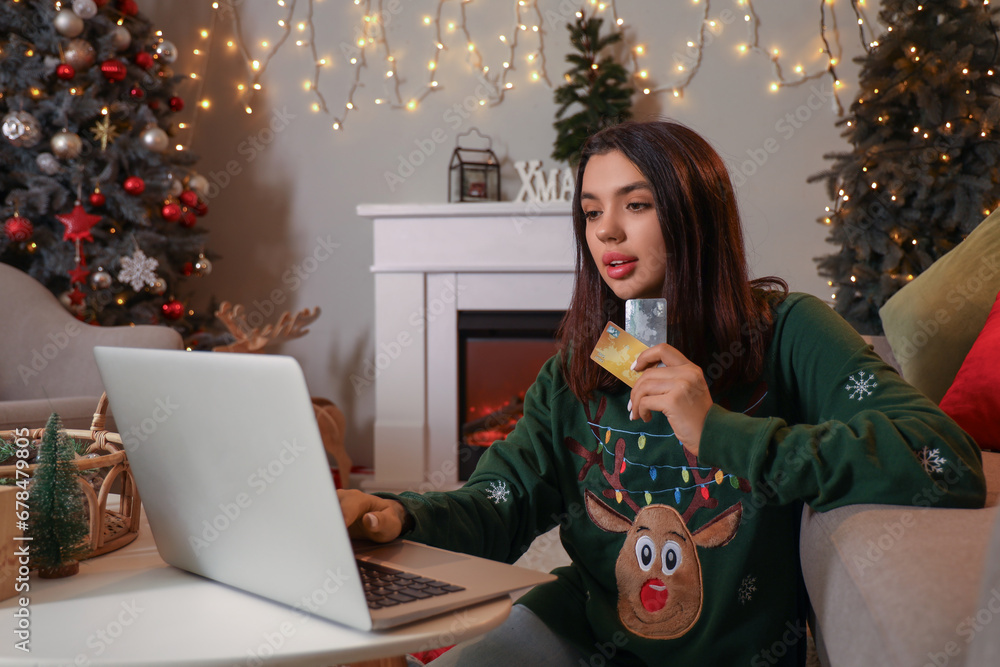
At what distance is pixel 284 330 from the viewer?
120 inches

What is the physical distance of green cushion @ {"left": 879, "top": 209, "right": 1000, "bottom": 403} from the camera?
4.44ft

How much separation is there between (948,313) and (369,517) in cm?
115

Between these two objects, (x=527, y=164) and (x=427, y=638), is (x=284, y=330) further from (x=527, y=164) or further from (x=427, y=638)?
(x=427, y=638)

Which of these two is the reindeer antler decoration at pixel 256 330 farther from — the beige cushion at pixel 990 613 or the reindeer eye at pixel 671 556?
the beige cushion at pixel 990 613

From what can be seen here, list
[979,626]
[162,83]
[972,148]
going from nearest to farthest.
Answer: [979,626]
[972,148]
[162,83]

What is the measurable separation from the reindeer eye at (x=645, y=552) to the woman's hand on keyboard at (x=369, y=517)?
31 cm

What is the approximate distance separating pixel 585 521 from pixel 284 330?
2.27 metres

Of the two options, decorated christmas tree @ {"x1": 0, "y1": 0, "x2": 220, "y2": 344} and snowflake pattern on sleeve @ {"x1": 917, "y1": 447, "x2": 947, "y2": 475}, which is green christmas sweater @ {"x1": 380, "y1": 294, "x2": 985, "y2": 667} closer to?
snowflake pattern on sleeve @ {"x1": 917, "y1": 447, "x2": 947, "y2": 475}

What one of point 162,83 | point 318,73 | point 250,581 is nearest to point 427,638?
point 250,581

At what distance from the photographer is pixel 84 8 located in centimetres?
269

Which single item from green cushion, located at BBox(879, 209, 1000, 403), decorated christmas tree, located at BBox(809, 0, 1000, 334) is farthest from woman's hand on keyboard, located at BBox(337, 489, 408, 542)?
decorated christmas tree, located at BBox(809, 0, 1000, 334)

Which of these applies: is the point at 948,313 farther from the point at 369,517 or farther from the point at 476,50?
the point at 476,50

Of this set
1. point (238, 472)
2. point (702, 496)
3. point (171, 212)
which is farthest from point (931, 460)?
point (171, 212)

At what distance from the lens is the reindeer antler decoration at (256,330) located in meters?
2.87
